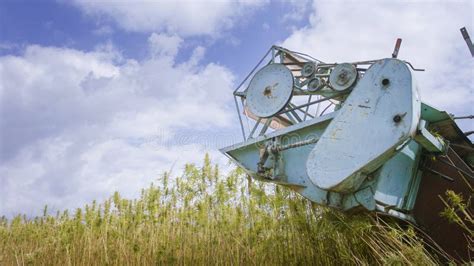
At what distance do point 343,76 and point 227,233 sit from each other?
257 centimetres

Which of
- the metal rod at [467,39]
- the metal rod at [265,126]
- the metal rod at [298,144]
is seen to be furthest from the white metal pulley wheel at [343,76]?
the metal rod at [467,39]

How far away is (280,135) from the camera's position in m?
4.36

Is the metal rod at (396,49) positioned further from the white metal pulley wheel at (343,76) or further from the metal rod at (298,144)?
the metal rod at (298,144)

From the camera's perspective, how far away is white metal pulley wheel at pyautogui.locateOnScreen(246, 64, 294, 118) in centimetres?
435

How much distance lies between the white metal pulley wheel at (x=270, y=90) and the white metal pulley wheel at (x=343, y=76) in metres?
0.45

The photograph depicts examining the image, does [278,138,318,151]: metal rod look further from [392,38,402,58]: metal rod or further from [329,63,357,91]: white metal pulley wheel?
[392,38,402,58]: metal rod

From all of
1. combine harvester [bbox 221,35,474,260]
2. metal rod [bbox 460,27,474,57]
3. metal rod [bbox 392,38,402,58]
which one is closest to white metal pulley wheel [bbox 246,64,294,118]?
combine harvester [bbox 221,35,474,260]

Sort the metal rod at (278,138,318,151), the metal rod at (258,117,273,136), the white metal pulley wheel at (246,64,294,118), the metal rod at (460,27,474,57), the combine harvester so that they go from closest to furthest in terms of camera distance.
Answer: the combine harvester
the metal rod at (278,138,318,151)
the white metal pulley wheel at (246,64,294,118)
the metal rod at (258,117,273,136)
the metal rod at (460,27,474,57)

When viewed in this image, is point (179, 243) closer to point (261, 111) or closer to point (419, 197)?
point (261, 111)

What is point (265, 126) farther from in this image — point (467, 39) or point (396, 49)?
point (467, 39)

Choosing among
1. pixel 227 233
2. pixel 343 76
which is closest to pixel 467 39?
pixel 343 76

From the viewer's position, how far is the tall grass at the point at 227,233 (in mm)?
4238

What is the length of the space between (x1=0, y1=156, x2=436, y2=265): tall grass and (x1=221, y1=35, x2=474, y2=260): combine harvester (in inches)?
14.1

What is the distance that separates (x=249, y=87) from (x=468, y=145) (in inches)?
98.7
